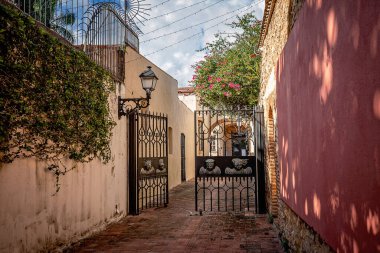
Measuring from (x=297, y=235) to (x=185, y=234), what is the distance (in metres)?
2.64

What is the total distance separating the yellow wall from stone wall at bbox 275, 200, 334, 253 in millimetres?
5084

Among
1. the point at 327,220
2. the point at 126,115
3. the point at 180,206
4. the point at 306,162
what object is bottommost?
the point at 180,206

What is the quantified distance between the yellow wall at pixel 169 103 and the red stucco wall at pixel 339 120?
5.96m

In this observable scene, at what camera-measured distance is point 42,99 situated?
4.62m

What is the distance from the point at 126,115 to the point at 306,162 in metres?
5.49

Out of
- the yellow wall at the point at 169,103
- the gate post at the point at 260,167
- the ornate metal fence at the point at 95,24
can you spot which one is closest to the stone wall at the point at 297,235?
the gate post at the point at 260,167

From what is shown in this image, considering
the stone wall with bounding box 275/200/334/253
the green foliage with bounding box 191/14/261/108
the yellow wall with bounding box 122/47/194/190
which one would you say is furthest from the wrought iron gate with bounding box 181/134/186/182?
the stone wall with bounding box 275/200/334/253

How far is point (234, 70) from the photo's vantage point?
12891 mm

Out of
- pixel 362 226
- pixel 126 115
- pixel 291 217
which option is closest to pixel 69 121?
pixel 126 115

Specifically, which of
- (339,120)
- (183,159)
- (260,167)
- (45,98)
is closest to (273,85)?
(260,167)

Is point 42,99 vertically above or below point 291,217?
above

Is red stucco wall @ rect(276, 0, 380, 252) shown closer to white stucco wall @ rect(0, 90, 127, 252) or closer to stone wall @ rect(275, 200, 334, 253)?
stone wall @ rect(275, 200, 334, 253)

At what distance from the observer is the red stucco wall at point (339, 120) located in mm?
A: 1758

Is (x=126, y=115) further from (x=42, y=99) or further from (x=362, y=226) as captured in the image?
(x=362, y=226)
